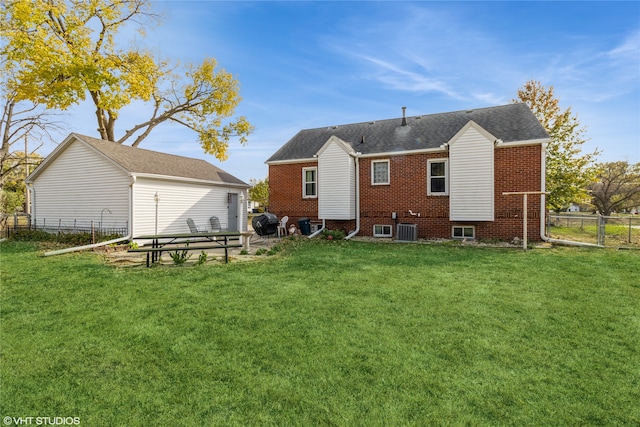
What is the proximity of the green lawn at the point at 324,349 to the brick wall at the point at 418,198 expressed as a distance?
243 inches

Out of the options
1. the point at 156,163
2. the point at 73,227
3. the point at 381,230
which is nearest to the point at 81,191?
the point at 73,227

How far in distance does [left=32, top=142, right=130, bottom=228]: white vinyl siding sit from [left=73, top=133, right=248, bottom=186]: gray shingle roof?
0.42 meters

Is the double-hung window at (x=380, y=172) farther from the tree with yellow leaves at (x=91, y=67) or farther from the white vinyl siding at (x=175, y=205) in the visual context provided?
the tree with yellow leaves at (x=91, y=67)

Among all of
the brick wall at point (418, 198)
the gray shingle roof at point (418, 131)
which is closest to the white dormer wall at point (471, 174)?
the brick wall at point (418, 198)

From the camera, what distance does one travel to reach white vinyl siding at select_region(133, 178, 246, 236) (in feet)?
43.9

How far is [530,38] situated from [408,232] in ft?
26.6

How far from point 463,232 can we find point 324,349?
11.7 metres

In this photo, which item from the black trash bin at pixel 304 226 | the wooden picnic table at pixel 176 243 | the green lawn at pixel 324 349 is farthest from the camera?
the black trash bin at pixel 304 226

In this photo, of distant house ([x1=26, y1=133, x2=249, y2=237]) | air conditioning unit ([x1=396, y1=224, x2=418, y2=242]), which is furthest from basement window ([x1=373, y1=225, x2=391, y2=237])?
distant house ([x1=26, y1=133, x2=249, y2=237])

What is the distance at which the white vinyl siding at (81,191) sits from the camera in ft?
44.4

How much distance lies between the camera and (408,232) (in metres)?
13.8

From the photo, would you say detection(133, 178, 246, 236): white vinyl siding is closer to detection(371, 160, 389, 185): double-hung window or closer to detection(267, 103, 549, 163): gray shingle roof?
detection(267, 103, 549, 163): gray shingle roof

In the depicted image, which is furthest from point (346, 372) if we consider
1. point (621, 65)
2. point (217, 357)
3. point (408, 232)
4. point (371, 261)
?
point (621, 65)

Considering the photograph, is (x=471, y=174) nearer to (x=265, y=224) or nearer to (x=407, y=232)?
(x=407, y=232)
